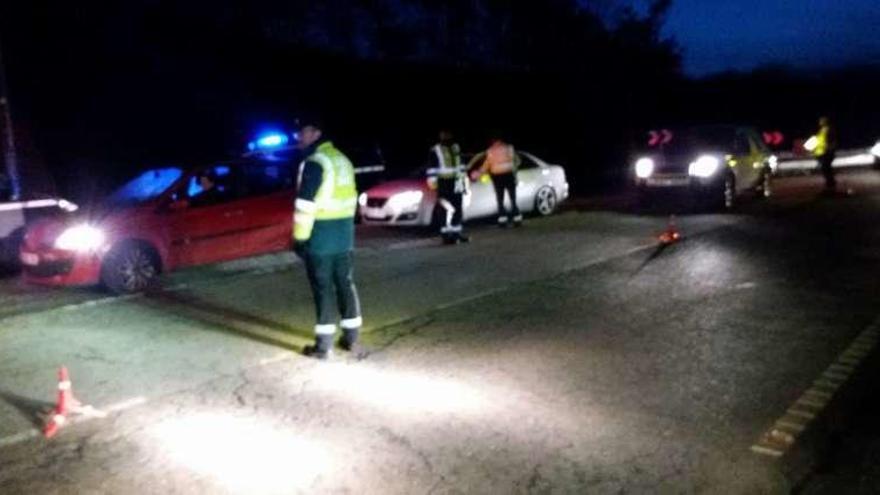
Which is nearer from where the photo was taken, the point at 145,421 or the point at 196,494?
the point at 196,494

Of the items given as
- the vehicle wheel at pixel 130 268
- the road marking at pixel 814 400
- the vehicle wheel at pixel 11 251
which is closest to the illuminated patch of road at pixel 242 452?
the road marking at pixel 814 400

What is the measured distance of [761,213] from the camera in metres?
16.4

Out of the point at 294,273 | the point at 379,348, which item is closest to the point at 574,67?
the point at 294,273

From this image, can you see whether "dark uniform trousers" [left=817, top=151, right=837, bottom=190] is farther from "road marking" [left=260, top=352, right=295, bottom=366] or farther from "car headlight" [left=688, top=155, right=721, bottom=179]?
"road marking" [left=260, top=352, right=295, bottom=366]

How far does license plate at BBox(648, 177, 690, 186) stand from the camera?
16859 mm

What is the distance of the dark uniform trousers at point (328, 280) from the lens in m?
7.00

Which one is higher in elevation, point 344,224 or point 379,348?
point 344,224

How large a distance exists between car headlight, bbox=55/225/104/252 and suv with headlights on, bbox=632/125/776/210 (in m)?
10.8

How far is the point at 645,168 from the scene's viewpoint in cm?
1723

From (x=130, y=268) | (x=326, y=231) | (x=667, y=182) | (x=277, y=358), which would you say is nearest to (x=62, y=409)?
(x=277, y=358)

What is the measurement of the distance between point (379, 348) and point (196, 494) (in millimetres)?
3008

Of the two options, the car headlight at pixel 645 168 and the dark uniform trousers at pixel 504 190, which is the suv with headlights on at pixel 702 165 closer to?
the car headlight at pixel 645 168

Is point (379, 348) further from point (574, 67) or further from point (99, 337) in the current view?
point (574, 67)

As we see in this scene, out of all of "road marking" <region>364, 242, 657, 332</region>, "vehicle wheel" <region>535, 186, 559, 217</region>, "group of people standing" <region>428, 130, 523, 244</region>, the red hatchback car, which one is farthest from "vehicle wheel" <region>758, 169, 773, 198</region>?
the red hatchback car
